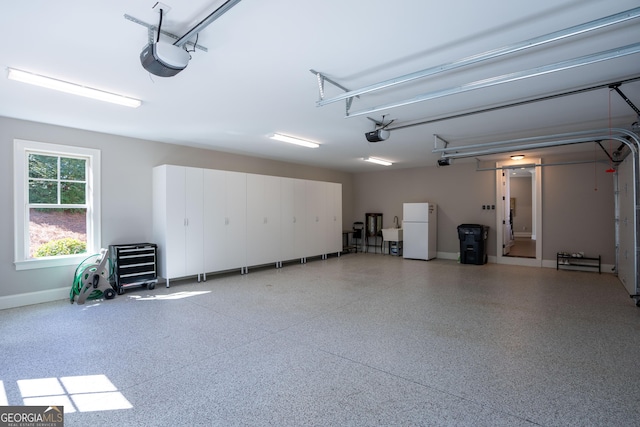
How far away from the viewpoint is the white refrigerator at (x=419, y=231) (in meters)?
8.54

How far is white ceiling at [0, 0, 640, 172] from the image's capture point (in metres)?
2.16

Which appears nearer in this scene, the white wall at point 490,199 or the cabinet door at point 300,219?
the white wall at point 490,199

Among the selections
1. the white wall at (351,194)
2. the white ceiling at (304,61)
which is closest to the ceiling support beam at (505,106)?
the white ceiling at (304,61)

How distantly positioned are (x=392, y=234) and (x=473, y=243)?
2.19m

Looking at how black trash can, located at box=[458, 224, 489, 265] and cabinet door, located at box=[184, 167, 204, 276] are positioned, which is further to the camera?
black trash can, located at box=[458, 224, 489, 265]

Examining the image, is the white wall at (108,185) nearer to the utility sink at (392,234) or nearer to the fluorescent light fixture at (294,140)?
the fluorescent light fixture at (294,140)

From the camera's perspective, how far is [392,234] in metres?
9.27

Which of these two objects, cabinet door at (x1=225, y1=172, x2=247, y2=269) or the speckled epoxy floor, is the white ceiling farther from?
the speckled epoxy floor

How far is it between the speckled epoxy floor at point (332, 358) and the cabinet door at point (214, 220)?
45.7 inches

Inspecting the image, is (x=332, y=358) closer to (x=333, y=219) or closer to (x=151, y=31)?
(x=151, y=31)

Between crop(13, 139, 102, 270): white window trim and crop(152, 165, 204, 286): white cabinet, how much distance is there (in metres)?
0.90

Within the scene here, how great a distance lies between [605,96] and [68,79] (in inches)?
227

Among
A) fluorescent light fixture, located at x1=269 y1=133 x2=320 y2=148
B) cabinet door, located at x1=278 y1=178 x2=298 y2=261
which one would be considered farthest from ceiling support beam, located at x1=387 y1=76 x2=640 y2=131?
cabinet door, located at x1=278 y1=178 x2=298 y2=261

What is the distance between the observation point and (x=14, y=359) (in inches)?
113
